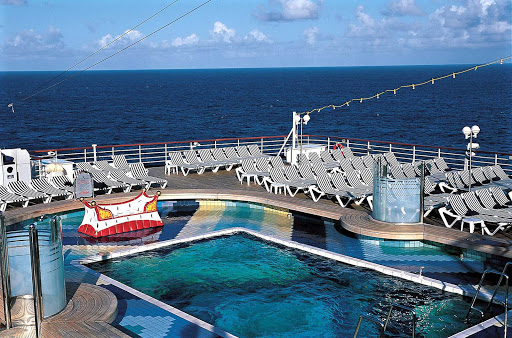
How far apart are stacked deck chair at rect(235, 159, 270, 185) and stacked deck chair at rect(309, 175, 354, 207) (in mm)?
1548

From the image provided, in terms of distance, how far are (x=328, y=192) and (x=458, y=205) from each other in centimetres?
→ 251

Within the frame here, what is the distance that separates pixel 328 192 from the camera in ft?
39.0

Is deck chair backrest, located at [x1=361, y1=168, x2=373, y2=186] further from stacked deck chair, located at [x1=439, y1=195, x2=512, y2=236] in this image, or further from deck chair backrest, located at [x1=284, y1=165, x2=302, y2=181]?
stacked deck chair, located at [x1=439, y1=195, x2=512, y2=236]

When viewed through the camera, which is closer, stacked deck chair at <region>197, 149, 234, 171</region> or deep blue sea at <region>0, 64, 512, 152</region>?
stacked deck chair at <region>197, 149, 234, 171</region>

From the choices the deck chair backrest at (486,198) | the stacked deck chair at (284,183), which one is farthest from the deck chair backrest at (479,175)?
the stacked deck chair at (284,183)

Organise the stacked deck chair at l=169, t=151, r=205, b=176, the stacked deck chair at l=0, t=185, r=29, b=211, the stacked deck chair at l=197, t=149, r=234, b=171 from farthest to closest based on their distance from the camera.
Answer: the stacked deck chair at l=197, t=149, r=234, b=171, the stacked deck chair at l=169, t=151, r=205, b=176, the stacked deck chair at l=0, t=185, r=29, b=211

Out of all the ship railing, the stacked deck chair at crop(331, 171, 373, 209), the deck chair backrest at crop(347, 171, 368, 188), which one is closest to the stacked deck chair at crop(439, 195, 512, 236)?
the stacked deck chair at crop(331, 171, 373, 209)

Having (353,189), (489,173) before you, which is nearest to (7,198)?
(353,189)

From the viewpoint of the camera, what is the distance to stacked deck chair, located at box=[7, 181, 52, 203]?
11.8 metres

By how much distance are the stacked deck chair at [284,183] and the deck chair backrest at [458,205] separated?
2.98 metres

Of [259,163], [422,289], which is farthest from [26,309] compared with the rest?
[259,163]

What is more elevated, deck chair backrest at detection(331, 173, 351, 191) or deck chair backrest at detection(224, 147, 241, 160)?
deck chair backrest at detection(224, 147, 241, 160)

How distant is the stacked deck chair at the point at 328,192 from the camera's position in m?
11.7

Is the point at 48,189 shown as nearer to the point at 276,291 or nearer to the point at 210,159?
the point at 210,159
